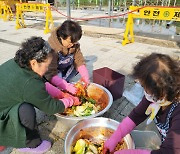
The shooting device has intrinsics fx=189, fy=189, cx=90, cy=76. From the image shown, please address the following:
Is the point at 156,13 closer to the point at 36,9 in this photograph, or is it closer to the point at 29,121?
the point at 29,121

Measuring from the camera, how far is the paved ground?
2334 millimetres

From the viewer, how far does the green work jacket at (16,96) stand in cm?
158

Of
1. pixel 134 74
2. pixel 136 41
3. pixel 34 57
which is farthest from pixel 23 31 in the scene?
pixel 134 74

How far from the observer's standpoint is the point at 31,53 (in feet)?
5.27

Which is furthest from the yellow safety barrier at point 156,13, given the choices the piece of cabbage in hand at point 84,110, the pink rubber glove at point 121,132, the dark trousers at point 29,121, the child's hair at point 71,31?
the dark trousers at point 29,121

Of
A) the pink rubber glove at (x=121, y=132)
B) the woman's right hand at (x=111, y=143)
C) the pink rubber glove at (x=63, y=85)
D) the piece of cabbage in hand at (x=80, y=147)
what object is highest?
the pink rubber glove at (x=63, y=85)

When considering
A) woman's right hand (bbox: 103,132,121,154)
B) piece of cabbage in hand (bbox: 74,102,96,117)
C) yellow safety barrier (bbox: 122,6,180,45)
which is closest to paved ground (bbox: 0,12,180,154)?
piece of cabbage in hand (bbox: 74,102,96,117)

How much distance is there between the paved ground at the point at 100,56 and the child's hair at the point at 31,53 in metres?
1.01

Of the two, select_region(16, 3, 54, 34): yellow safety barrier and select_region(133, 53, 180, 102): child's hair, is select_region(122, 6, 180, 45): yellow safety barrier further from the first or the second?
select_region(133, 53, 180, 102): child's hair

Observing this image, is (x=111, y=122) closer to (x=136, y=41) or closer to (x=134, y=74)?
(x=134, y=74)

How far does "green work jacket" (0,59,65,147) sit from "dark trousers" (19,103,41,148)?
1.5 inches

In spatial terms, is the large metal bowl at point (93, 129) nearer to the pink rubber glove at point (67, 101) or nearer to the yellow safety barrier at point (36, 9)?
the pink rubber glove at point (67, 101)

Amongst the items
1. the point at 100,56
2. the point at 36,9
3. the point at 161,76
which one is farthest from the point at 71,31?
the point at 36,9

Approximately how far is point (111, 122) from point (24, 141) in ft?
2.89
